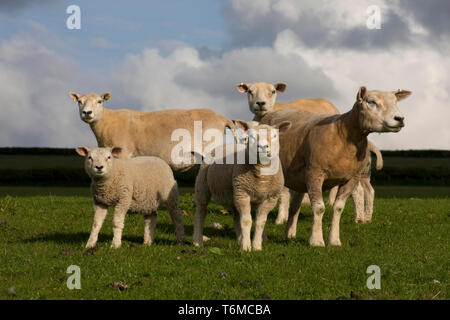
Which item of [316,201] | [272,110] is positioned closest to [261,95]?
[272,110]

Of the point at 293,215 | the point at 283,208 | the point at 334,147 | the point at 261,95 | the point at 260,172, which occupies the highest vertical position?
the point at 261,95

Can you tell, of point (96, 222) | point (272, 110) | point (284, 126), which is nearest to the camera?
point (284, 126)

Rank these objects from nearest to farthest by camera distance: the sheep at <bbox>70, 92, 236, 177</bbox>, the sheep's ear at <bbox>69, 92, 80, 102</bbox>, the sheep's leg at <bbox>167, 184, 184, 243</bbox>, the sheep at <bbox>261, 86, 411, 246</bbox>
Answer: the sheep at <bbox>261, 86, 411, 246</bbox>
the sheep's leg at <bbox>167, 184, 184, 243</bbox>
the sheep's ear at <bbox>69, 92, 80, 102</bbox>
the sheep at <bbox>70, 92, 236, 177</bbox>

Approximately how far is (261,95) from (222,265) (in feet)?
22.4

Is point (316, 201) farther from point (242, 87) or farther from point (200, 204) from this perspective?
point (242, 87)

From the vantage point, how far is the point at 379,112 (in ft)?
30.8

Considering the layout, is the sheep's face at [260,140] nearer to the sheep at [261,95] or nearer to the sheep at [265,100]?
the sheep at [265,100]

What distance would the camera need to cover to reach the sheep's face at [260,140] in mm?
8422

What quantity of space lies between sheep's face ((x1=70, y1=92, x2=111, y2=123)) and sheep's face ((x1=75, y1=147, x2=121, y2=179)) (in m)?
4.82

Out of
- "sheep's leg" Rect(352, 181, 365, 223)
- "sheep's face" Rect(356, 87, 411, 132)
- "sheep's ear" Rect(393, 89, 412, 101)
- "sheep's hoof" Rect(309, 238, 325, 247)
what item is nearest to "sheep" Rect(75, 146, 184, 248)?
"sheep's hoof" Rect(309, 238, 325, 247)

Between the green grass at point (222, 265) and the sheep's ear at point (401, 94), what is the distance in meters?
2.64

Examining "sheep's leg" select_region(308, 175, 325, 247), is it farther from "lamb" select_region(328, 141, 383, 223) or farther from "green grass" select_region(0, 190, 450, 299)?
"lamb" select_region(328, 141, 383, 223)

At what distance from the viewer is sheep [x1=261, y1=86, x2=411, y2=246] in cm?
945

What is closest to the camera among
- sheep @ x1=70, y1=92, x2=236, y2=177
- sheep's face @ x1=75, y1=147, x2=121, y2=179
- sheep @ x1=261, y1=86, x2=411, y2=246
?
sheep's face @ x1=75, y1=147, x2=121, y2=179
